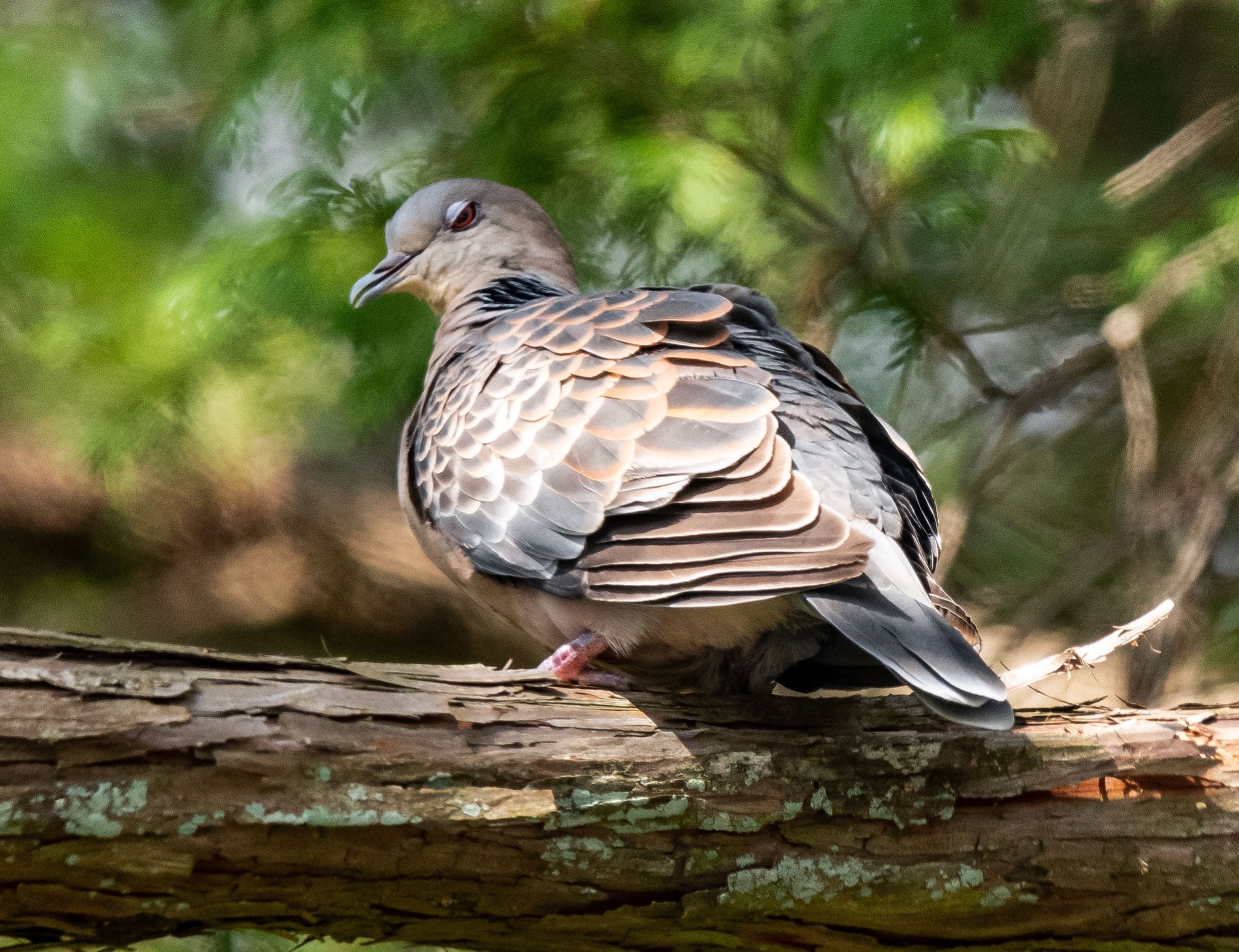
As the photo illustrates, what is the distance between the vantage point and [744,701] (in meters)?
2.03

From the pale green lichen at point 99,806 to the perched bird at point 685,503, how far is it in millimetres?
690

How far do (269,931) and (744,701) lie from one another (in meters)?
0.80

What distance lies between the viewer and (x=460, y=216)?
2.94 metres

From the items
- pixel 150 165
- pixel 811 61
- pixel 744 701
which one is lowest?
pixel 744 701

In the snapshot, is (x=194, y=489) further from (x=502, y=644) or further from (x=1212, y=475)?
(x=1212, y=475)

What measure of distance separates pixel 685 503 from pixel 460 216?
1.36m

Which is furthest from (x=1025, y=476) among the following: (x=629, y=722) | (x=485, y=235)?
(x=629, y=722)

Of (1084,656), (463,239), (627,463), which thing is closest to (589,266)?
(463,239)

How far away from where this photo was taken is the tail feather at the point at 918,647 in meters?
1.58

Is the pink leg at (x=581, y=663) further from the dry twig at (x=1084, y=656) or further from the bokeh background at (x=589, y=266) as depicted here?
the bokeh background at (x=589, y=266)

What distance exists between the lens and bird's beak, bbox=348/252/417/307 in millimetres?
2797

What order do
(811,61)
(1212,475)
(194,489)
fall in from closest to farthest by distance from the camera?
(811,61), (1212,475), (194,489)

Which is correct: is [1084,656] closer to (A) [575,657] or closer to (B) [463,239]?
(A) [575,657]

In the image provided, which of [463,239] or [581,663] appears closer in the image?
[581,663]
